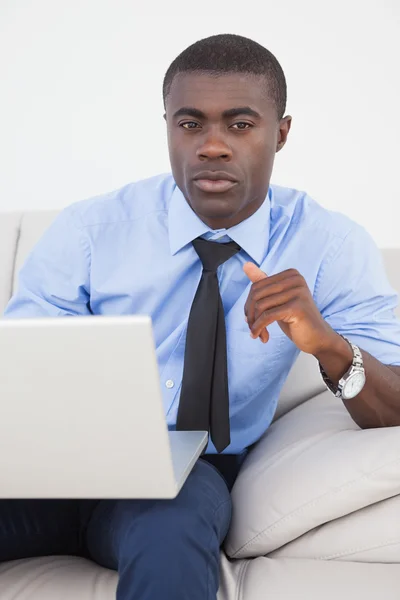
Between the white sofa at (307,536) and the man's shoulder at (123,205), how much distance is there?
61 centimetres

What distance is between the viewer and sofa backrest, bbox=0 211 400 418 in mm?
2148

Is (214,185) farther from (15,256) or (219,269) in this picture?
(15,256)

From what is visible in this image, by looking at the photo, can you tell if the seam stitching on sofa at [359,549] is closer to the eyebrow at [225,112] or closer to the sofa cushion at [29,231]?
A: the eyebrow at [225,112]

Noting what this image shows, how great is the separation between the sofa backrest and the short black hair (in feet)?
2.29

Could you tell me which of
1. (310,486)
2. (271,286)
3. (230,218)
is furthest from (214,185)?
(310,486)

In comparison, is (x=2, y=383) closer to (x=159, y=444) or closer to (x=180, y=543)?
(x=159, y=444)

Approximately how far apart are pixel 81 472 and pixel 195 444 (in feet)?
1.12

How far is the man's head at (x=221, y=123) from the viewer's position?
1.71 m

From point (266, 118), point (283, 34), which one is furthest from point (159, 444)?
point (283, 34)

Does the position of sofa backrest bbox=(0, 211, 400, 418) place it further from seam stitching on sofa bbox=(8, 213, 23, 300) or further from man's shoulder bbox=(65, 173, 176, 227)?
man's shoulder bbox=(65, 173, 176, 227)

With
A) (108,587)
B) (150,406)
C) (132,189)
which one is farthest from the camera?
(132,189)

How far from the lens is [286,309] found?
1.45 metres

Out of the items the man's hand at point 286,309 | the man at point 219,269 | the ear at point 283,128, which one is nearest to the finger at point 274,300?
the man's hand at point 286,309

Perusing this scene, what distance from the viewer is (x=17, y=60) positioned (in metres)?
3.02
